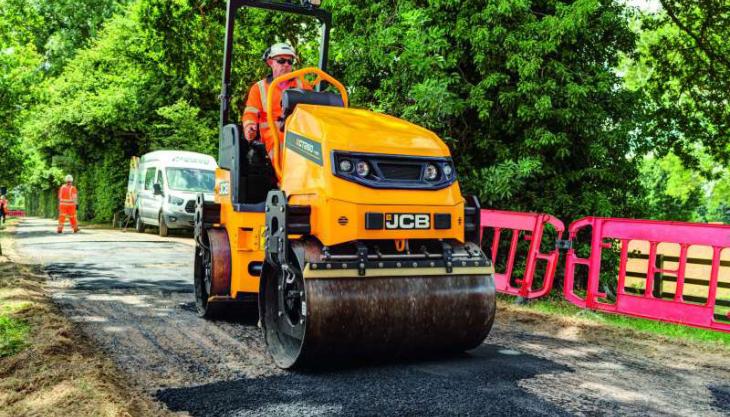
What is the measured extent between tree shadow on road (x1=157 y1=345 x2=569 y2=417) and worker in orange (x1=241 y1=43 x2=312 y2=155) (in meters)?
2.35

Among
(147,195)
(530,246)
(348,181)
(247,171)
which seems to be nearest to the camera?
(348,181)

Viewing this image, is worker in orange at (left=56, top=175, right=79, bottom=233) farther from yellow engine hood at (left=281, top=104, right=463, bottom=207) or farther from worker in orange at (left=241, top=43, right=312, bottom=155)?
yellow engine hood at (left=281, top=104, right=463, bottom=207)

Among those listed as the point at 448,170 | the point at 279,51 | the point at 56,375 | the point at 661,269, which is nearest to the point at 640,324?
the point at 661,269

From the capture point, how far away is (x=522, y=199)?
1031 centimetres

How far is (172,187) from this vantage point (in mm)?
21031

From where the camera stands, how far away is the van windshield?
21.1 metres

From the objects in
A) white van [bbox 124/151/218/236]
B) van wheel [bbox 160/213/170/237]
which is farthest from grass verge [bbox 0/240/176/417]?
van wheel [bbox 160/213/170/237]

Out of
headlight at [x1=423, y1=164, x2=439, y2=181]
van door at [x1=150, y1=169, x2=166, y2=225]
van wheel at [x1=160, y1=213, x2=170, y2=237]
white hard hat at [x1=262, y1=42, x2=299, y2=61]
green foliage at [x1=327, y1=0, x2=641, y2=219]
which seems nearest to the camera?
headlight at [x1=423, y1=164, x2=439, y2=181]

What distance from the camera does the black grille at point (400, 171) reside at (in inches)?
197

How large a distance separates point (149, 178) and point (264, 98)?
17.8 meters

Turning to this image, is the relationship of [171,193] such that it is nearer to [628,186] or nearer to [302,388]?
[628,186]

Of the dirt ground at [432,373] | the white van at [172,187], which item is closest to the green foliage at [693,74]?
the dirt ground at [432,373]

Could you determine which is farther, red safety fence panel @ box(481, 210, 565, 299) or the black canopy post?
red safety fence panel @ box(481, 210, 565, 299)

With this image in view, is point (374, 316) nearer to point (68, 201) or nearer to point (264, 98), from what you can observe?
point (264, 98)
